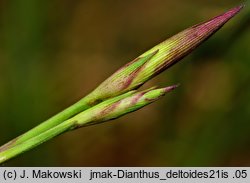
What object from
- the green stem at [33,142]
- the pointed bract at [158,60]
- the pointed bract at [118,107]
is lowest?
the green stem at [33,142]

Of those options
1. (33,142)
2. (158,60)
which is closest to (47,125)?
(33,142)

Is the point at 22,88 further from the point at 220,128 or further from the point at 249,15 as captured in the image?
the point at 249,15

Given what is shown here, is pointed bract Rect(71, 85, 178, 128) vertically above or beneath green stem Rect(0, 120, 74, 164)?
above

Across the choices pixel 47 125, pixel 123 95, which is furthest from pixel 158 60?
pixel 47 125

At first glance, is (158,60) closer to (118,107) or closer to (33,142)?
(118,107)

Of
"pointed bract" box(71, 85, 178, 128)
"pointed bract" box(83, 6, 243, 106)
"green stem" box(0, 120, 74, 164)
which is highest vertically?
"pointed bract" box(83, 6, 243, 106)

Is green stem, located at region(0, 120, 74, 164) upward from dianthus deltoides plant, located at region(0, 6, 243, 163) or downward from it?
downward

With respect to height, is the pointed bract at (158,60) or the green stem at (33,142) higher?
the pointed bract at (158,60)

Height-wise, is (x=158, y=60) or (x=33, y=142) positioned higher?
(x=158, y=60)

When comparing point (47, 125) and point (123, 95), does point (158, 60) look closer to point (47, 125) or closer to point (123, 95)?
point (123, 95)
